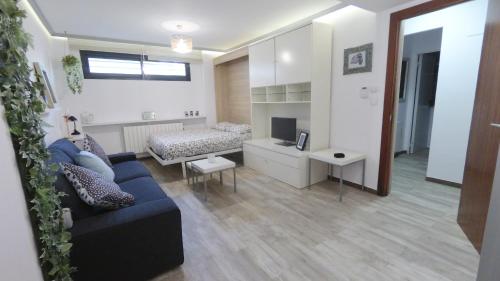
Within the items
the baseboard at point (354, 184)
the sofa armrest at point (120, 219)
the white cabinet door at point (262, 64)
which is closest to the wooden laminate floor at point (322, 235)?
the baseboard at point (354, 184)

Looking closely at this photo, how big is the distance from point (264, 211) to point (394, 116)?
6.32ft

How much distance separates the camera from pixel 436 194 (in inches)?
117

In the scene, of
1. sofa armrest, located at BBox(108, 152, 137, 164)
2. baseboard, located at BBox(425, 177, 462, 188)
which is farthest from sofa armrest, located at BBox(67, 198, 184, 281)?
baseboard, located at BBox(425, 177, 462, 188)

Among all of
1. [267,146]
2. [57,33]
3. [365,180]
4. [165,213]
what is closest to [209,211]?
[165,213]

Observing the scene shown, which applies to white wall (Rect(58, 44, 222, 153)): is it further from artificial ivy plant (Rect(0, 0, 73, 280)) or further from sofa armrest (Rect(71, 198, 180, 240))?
artificial ivy plant (Rect(0, 0, 73, 280))

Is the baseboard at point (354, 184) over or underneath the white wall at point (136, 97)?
underneath

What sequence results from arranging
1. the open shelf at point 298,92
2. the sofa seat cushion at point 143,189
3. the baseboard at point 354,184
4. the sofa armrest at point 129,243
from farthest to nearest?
the open shelf at point 298,92, the baseboard at point 354,184, the sofa seat cushion at point 143,189, the sofa armrest at point 129,243

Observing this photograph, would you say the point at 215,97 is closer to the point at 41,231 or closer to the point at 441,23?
the point at 441,23

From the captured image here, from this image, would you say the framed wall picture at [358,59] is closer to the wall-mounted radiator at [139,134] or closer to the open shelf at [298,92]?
the open shelf at [298,92]

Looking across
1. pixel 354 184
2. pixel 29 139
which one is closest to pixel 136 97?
pixel 29 139

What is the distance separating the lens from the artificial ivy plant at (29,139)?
1.00 metres

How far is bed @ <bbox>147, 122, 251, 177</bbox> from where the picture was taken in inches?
147

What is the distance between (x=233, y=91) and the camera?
5.55m

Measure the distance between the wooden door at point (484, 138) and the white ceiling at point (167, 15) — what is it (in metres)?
1.00
